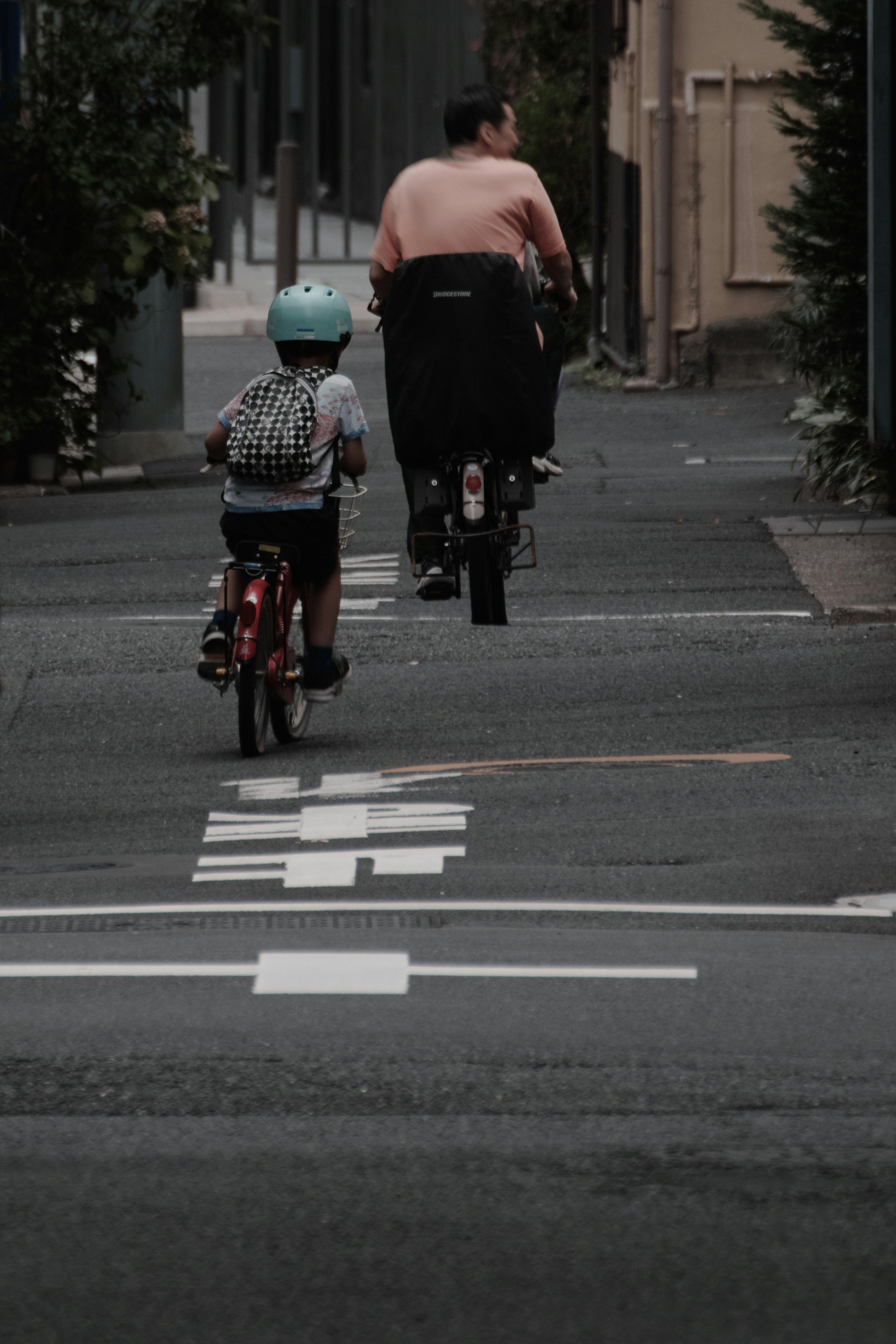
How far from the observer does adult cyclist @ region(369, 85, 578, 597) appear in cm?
815

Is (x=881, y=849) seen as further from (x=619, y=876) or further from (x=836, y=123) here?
(x=836, y=123)

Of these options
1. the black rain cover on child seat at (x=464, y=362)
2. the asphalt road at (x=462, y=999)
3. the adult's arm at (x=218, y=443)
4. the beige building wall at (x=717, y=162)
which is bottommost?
the asphalt road at (x=462, y=999)

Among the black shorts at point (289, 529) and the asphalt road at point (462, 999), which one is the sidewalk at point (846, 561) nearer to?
the asphalt road at point (462, 999)

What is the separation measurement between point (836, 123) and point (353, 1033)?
11.6 m

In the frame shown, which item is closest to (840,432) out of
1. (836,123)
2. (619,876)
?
(836,123)

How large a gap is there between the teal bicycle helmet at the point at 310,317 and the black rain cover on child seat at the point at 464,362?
0.18 meters

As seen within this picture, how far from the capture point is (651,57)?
80.1 feet

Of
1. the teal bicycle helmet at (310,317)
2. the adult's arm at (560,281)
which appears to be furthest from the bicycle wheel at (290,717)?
the adult's arm at (560,281)

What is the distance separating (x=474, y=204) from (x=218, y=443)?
1.31 meters

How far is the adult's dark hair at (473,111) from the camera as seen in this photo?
8188 millimetres

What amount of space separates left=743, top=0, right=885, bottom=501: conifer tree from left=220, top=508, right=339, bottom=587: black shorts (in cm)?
770

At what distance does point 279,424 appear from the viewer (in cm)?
855

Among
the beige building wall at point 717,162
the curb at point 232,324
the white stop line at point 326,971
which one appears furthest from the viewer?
the curb at point 232,324

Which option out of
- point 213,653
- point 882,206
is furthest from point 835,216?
point 213,653
